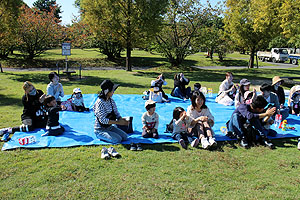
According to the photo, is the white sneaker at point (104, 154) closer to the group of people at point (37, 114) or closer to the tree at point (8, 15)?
the group of people at point (37, 114)

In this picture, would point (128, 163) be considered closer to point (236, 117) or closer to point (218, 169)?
point (218, 169)

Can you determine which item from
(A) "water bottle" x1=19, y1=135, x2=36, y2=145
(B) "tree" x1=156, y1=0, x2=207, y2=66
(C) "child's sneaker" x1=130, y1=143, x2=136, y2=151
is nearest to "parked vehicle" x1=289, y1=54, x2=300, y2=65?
(B) "tree" x1=156, y1=0, x2=207, y2=66

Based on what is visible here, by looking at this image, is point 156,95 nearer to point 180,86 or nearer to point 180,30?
point 180,86

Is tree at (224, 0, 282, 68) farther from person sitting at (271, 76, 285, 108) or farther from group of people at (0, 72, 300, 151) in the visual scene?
group of people at (0, 72, 300, 151)

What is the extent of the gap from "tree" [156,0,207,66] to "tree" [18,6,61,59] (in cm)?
1135

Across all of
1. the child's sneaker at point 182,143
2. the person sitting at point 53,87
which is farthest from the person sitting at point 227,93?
the person sitting at point 53,87

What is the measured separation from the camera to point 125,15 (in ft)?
62.8

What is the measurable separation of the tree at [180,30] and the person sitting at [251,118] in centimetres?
1720

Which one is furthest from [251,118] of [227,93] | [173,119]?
[227,93]

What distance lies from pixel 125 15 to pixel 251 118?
15.7m

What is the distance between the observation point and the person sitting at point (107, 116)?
5.70 metres

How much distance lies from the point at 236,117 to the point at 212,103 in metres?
4.08

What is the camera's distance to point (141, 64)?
29703 millimetres

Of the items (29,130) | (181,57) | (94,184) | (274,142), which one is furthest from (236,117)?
(181,57)
